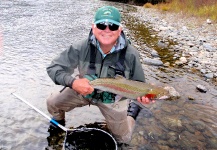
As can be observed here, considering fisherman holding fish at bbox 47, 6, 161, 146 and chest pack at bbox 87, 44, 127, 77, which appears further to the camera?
chest pack at bbox 87, 44, 127, 77

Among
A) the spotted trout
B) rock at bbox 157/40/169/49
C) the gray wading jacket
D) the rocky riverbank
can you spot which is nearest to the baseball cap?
the gray wading jacket

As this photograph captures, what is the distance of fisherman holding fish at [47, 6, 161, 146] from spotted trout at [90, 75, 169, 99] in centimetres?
4

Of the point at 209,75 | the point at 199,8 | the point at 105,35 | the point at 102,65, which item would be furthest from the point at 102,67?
the point at 199,8

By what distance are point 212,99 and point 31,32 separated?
386 inches

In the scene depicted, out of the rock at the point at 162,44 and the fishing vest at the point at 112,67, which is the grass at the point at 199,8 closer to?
the rock at the point at 162,44

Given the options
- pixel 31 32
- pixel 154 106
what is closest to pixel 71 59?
pixel 154 106

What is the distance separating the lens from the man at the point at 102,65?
4.23m

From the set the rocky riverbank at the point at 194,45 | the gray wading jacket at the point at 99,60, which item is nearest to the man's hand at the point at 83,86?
the gray wading jacket at the point at 99,60

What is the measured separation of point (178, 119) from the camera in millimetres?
5930

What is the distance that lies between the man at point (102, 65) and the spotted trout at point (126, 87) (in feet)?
0.41

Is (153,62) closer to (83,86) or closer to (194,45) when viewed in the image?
(194,45)

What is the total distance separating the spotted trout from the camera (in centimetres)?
416

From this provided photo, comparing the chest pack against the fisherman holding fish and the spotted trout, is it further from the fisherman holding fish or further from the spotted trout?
the spotted trout

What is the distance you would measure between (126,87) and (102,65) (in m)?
0.66
